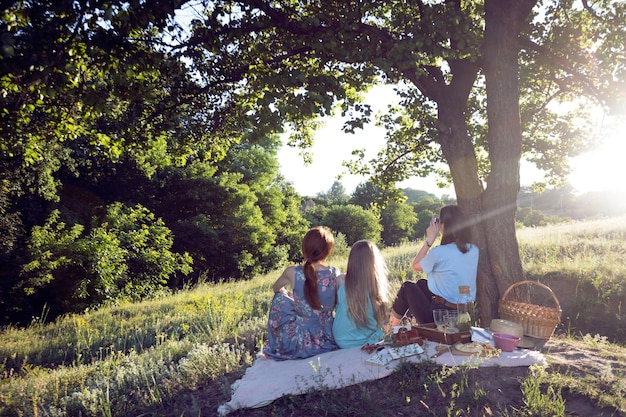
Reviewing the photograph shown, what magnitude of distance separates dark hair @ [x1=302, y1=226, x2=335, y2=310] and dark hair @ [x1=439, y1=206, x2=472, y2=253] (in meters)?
1.87

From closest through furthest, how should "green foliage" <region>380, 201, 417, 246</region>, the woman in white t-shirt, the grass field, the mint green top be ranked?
the grass field
the mint green top
the woman in white t-shirt
"green foliage" <region>380, 201, 417, 246</region>

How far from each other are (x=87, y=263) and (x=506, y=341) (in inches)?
601

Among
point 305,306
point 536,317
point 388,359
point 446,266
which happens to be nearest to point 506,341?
point 536,317

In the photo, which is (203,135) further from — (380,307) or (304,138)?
(380,307)

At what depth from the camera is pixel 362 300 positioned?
4.88 metres

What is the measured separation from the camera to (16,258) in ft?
46.6

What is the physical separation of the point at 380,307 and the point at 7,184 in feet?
50.2

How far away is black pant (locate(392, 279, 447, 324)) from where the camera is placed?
5672 mm

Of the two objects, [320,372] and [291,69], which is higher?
[291,69]

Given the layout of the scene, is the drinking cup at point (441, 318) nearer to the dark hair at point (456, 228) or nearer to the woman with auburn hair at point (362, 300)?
the woman with auburn hair at point (362, 300)

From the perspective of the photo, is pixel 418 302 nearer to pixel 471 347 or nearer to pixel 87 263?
pixel 471 347

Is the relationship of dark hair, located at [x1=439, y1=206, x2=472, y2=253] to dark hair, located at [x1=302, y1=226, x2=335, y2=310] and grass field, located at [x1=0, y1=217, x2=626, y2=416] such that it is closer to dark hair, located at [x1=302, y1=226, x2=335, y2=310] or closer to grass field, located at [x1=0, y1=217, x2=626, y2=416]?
dark hair, located at [x1=302, y1=226, x2=335, y2=310]

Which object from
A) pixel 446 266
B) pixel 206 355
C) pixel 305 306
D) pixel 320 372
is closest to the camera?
pixel 320 372

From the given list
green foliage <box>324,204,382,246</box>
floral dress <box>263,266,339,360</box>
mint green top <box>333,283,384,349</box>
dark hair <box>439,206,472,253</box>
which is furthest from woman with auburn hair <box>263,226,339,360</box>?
green foliage <box>324,204,382,246</box>
